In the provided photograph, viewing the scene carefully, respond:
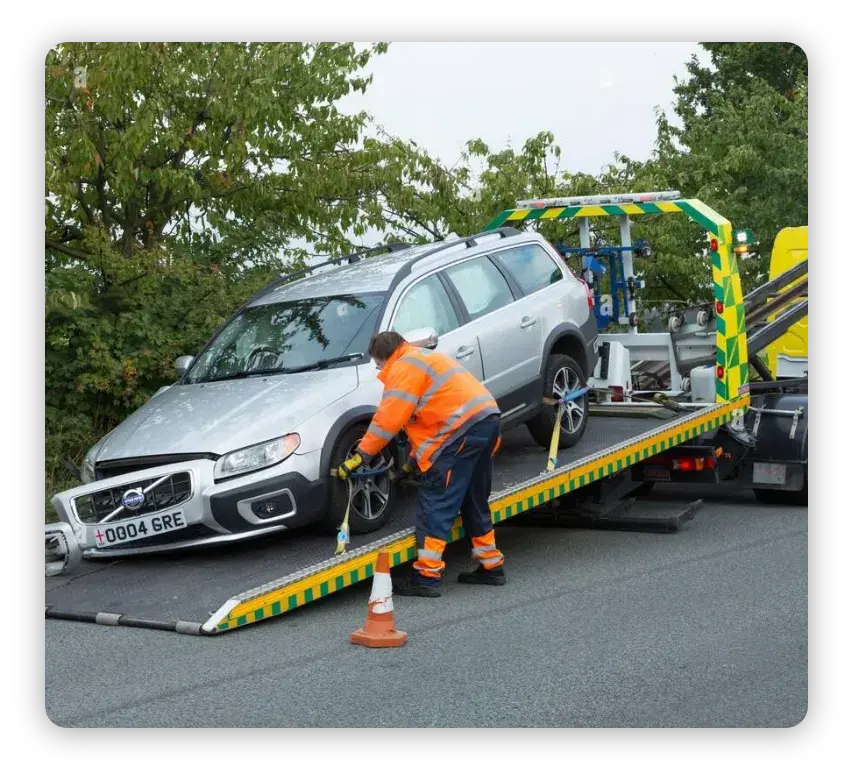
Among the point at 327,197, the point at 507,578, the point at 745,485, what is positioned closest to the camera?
the point at 507,578

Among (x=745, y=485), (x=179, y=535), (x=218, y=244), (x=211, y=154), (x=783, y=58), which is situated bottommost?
(x=745, y=485)

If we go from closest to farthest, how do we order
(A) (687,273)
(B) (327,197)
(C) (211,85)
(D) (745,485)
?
(D) (745,485) < (C) (211,85) < (B) (327,197) < (A) (687,273)

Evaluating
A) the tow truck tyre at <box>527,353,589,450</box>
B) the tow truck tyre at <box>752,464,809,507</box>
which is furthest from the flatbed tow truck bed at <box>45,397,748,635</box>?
the tow truck tyre at <box>752,464,809,507</box>

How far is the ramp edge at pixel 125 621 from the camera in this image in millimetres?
6621

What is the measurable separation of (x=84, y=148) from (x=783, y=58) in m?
25.5

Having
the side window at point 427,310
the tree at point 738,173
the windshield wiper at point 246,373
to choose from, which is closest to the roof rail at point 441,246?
the side window at point 427,310

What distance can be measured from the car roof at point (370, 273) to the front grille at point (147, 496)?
2.14 metres

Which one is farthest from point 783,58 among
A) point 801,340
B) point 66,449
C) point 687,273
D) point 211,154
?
point 66,449

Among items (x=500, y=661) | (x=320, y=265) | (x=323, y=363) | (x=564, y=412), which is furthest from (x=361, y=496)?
(x=320, y=265)

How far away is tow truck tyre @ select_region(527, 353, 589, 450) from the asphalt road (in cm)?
128

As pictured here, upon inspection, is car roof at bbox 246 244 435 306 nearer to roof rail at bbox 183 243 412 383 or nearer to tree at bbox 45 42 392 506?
roof rail at bbox 183 243 412 383

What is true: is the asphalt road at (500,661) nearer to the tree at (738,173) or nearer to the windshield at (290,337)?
the windshield at (290,337)

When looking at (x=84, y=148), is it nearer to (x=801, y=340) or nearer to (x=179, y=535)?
(x=179, y=535)

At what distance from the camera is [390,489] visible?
7945 mm
